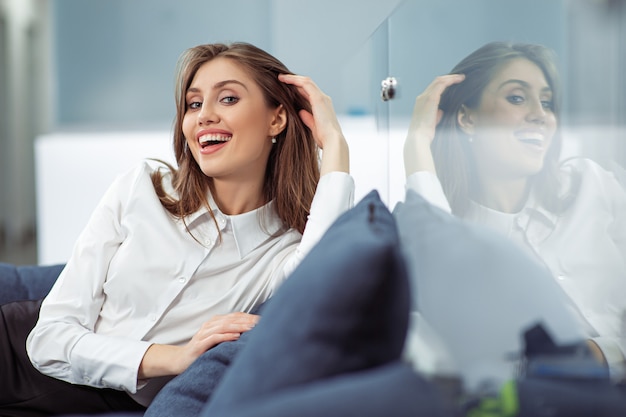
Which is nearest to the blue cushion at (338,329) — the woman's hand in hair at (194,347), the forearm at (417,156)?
the forearm at (417,156)

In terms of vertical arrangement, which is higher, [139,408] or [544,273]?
[544,273]

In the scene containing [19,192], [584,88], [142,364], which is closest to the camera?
[584,88]

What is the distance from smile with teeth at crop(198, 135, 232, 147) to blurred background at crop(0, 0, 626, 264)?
364 mm

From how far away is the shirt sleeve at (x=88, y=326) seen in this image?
5.06 ft

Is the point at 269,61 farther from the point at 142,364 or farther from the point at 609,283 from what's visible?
the point at 609,283

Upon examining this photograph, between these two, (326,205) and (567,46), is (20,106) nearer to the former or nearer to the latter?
(326,205)

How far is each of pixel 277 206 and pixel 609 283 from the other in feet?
3.63

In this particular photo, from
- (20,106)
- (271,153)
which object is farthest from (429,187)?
(20,106)

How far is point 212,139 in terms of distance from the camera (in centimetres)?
173

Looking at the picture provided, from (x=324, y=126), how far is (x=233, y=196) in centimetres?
29

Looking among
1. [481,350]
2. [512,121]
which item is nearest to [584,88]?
[512,121]

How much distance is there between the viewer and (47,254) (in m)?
2.99

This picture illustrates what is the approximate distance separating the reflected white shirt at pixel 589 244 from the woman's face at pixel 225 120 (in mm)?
941

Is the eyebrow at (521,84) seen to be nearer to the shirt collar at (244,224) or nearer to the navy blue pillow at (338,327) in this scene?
the navy blue pillow at (338,327)
